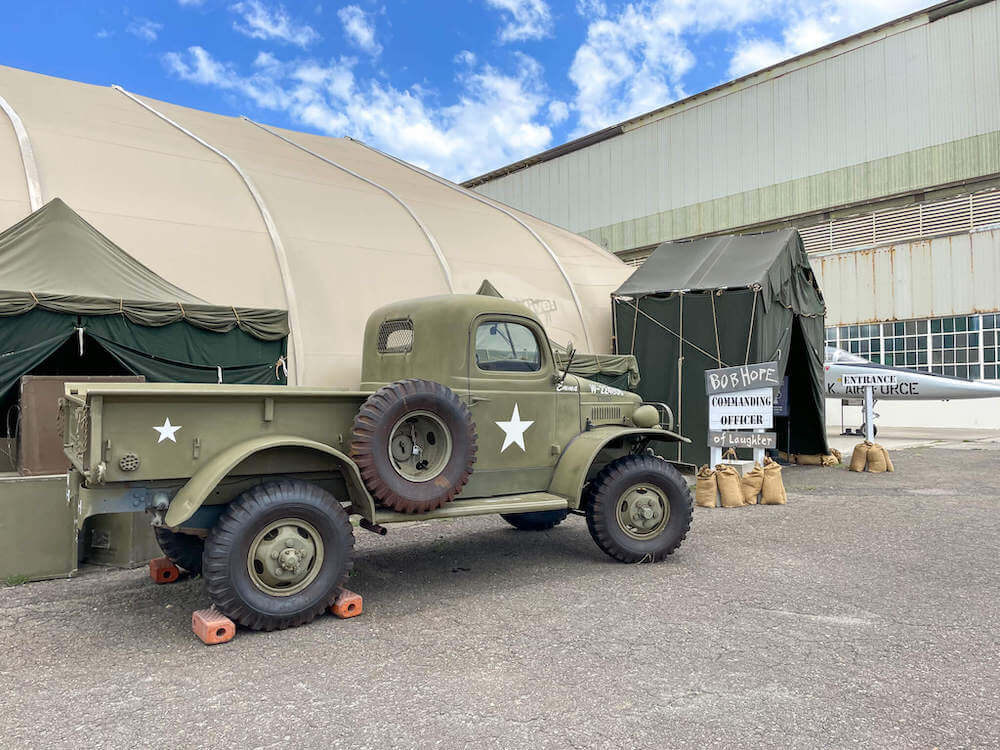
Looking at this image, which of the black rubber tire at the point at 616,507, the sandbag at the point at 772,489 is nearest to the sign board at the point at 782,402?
the sandbag at the point at 772,489

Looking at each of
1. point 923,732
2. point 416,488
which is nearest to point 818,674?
point 923,732

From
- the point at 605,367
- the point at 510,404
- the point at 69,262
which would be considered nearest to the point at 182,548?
the point at 510,404

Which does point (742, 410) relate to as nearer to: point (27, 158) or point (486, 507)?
point (486, 507)

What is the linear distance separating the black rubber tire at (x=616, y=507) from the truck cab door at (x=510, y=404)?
0.55 metres

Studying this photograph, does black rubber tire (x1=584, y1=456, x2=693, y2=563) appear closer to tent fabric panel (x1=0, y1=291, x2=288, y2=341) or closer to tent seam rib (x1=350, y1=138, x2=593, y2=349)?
tent fabric panel (x1=0, y1=291, x2=288, y2=341)

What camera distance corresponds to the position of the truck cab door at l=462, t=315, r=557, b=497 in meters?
6.14

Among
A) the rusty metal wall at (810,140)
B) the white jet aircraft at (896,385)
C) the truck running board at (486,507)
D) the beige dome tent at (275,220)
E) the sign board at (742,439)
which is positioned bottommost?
the truck running board at (486,507)

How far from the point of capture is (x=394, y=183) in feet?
53.5

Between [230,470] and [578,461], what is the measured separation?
2920mm

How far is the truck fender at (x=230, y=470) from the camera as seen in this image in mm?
4566

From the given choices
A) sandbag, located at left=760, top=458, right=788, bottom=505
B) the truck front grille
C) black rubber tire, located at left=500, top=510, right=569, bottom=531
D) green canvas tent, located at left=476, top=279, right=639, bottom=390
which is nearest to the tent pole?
green canvas tent, located at left=476, top=279, right=639, bottom=390

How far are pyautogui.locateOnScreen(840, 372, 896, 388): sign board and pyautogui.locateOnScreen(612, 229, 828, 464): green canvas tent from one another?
9.49 ft

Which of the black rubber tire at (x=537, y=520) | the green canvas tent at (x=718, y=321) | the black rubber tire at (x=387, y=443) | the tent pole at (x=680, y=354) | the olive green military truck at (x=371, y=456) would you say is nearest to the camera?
the olive green military truck at (x=371, y=456)

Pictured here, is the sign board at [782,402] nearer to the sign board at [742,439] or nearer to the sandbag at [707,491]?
the sign board at [742,439]
